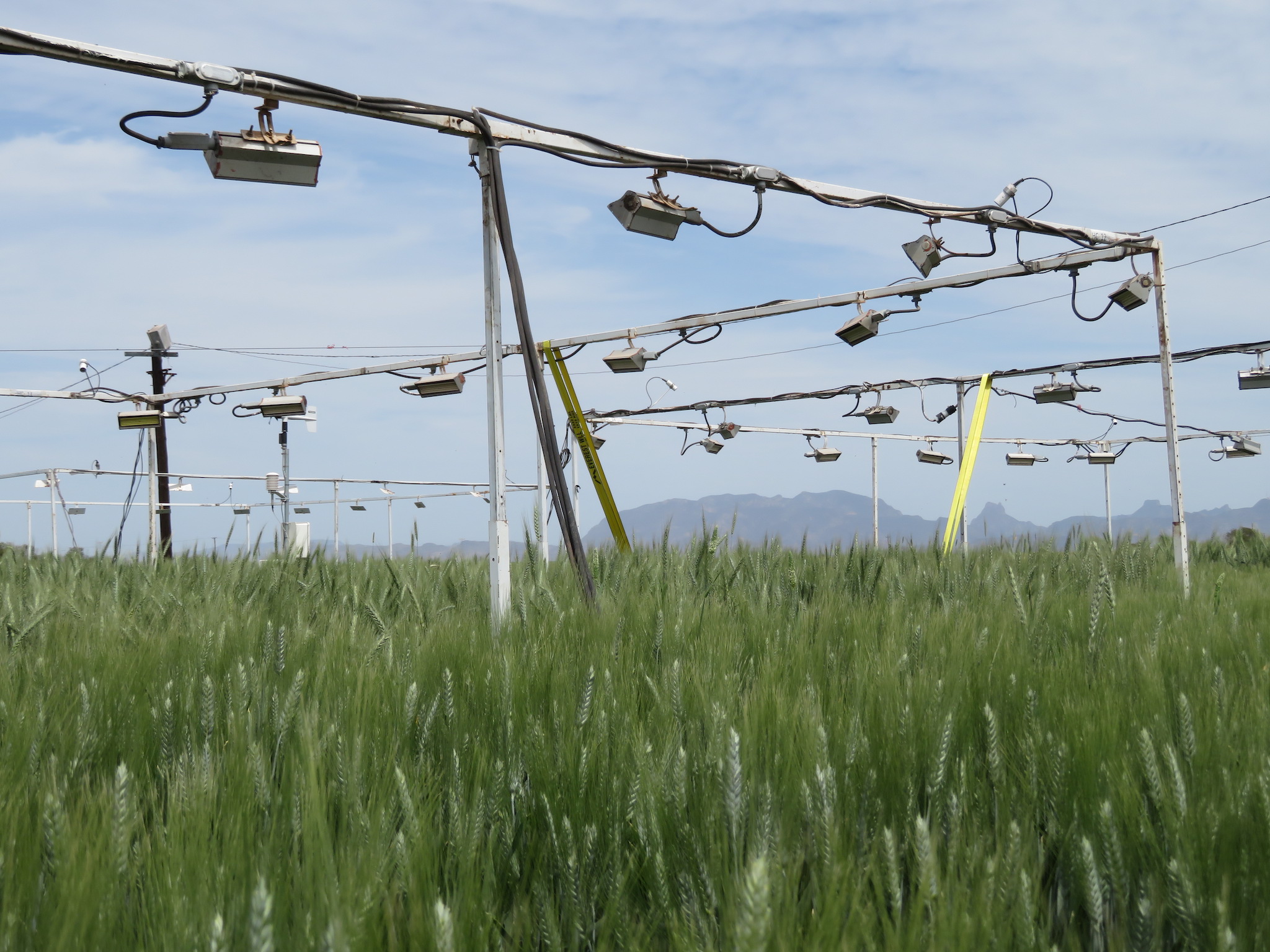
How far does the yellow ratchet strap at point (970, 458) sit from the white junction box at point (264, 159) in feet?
28.0

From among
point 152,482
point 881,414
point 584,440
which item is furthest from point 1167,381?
point 152,482

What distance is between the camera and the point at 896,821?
1.37 meters

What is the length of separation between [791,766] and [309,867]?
28.7 inches

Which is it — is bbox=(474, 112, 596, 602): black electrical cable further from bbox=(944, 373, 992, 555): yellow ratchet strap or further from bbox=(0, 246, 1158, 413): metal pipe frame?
bbox=(944, 373, 992, 555): yellow ratchet strap

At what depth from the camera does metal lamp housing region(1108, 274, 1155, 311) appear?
7176 mm

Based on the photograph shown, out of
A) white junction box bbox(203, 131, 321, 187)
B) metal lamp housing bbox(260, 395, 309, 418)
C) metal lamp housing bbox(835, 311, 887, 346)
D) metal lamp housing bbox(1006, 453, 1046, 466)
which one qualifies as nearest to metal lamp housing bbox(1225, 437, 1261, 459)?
metal lamp housing bbox(1006, 453, 1046, 466)

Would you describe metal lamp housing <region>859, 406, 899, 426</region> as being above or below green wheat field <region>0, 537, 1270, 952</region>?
above

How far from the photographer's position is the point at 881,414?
16.0m

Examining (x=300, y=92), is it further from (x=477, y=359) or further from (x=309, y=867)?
(x=477, y=359)

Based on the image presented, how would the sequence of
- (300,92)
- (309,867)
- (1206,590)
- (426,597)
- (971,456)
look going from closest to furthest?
(309,867) → (300,92) → (426,597) → (1206,590) → (971,456)

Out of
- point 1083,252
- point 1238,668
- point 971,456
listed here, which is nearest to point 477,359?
point 971,456

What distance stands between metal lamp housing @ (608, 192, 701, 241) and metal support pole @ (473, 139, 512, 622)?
1000 millimetres

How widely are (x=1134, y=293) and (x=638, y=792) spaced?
24.0 ft

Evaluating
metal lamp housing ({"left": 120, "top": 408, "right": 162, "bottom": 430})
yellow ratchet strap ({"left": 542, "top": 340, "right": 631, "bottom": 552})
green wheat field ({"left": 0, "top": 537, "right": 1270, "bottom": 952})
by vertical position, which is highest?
metal lamp housing ({"left": 120, "top": 408, "right": 162, "bottom": 430})
